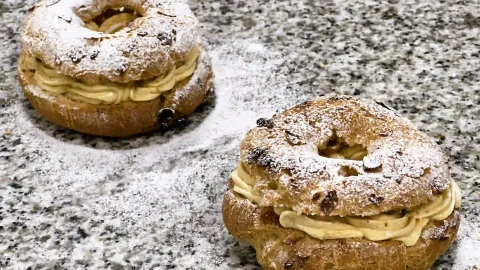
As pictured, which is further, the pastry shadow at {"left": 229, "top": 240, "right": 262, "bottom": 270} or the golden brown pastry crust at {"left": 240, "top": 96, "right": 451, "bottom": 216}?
the pastry shadow at {"left": 229, "top": 240, "right": 262, "bottom": 270}

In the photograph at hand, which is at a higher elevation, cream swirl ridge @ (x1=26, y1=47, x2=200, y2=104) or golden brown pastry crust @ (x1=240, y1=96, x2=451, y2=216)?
golden brown pastry crust @ (x1=240, y1=96, x2=451, y2=216)

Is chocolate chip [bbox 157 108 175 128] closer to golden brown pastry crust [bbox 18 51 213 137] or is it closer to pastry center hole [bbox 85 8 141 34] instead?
golden brown pastry crust [bbox 18 51 213 137]

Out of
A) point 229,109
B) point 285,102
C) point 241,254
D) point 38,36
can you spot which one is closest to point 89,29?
point 38,36

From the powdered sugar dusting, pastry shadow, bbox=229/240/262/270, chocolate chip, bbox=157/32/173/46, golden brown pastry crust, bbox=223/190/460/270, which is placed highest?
chocolate chip, bbox=157/32/173/46

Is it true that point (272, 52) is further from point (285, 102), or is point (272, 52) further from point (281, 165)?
point (281, 165)

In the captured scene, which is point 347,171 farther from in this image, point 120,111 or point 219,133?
point 120,111

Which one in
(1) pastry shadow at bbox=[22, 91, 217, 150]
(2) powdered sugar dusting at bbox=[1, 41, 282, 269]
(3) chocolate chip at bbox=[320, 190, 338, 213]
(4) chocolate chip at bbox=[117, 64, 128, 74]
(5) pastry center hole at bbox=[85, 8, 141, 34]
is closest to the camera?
(3) chocolate chip at bbox=[320, 190, 338, 213]

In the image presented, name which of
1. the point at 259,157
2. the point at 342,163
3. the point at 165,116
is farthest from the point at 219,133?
the point at 342,163

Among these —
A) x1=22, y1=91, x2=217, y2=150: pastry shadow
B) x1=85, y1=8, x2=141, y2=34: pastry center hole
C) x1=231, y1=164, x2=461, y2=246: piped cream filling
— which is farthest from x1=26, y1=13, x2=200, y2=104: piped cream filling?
x1=231, y1=164, x2=461, y2=246: piped cream filling

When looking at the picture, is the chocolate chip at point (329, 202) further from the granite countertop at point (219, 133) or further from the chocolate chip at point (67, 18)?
the chocolate chip at point (67, 18)
